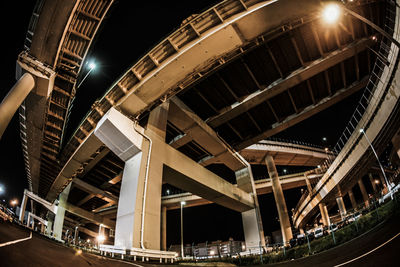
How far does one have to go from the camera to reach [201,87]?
1775cm

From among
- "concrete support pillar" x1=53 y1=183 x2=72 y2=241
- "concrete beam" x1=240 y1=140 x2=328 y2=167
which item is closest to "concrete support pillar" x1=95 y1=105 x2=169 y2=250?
"concrete support pillar" x1=53 y1=183 x2=72 y2=241

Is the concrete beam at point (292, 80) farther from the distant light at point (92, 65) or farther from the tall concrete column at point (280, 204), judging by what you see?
the tall concrete column at point (280, 204)

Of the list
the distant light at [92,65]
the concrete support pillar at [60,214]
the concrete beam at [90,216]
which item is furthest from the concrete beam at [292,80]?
the concrete beam at [90,216]

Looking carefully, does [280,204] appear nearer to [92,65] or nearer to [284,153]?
[284,153]

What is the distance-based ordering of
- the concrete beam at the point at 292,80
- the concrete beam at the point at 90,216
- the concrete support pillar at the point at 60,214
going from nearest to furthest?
the concrete beam at the point at 292,80 → the concrete support pillar at the point at 60,214 → the concrete beam at the point at 90,216

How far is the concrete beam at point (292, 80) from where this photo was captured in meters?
16.2

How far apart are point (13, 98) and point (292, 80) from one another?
60.3 ft

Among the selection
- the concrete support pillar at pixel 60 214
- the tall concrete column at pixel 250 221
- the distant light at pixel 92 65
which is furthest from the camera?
the concrete support pillar at pixel 60 214

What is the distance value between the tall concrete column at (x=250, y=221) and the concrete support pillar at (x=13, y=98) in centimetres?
2031

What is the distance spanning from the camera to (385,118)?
52.6 ft

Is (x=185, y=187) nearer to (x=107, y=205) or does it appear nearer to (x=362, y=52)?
(x=362, y=52)

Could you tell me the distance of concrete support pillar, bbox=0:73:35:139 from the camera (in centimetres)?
1159

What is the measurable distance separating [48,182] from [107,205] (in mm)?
15780

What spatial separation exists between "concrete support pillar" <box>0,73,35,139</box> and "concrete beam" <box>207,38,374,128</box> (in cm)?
1310
